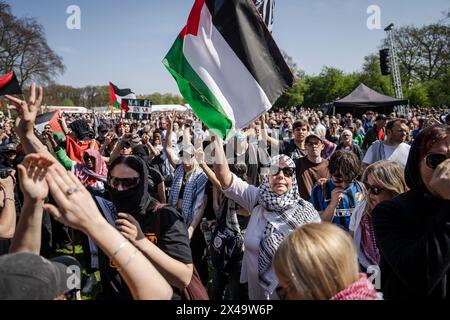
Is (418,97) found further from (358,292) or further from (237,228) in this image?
(358,292)

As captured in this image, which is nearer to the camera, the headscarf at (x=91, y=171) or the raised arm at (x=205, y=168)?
the raised arm at (x=205, y=168)

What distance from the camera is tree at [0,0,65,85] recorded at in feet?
77.3

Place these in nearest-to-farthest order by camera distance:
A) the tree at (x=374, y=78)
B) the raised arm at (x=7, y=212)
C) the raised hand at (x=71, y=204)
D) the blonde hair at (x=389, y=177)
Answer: the raised hand at (x=71, y=204), the blonde hair at (x=389, y=177), the raised arm at (x=7, y=212), the tree at (x=374, y=78)

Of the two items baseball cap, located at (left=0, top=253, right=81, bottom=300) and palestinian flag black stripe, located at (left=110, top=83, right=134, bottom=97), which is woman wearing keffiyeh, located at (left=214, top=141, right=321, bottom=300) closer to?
baseball cap, located at (left=0, top=253, right=81, bottom=300)

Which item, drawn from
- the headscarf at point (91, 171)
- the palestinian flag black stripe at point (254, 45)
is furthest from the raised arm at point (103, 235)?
the headscarf at point (91, 171)

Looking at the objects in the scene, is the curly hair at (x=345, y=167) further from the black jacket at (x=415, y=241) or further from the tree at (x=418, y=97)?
the tree at (x=418, y=97)

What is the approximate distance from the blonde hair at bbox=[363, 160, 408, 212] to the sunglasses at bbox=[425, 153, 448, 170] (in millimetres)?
683

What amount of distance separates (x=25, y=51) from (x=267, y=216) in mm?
30407

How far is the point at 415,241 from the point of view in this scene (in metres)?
1.42

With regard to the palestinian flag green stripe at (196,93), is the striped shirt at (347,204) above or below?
below

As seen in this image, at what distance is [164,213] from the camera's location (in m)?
2.09

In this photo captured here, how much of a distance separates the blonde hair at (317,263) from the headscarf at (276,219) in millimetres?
1208

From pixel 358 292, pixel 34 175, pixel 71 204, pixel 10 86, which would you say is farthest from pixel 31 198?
pixel 10 86

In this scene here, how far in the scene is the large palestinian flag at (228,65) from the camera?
2.86 m
